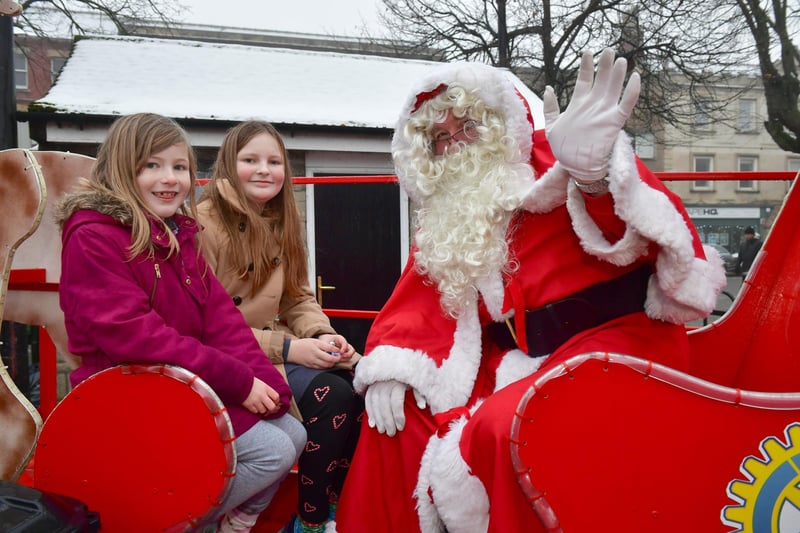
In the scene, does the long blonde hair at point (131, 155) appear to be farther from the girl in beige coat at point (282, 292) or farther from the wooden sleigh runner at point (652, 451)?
the wooden sleigh runner at point (652, 451)

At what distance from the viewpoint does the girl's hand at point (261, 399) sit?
5.64 feet

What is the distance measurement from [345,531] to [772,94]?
11.1 metres

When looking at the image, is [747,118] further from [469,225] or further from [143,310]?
[143,310]

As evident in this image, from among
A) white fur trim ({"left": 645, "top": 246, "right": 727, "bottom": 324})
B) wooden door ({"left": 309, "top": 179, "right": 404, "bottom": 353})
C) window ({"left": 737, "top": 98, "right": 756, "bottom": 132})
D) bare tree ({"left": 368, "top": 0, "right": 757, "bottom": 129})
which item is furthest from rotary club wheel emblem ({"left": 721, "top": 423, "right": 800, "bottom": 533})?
window ({"left": 737, "top": 98, "right": 756, "bottom": 132})

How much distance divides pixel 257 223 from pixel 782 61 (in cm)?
1127

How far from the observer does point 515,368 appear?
1827 mm

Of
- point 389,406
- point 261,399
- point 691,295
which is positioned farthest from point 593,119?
point 261,399

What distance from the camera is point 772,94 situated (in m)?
10.2

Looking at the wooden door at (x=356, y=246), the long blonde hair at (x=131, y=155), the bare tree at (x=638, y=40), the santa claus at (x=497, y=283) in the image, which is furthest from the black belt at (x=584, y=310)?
the bare tree at (x=638, y=40)

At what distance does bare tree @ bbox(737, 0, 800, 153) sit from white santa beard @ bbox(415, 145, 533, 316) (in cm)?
1011

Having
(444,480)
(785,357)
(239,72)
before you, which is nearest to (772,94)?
(239,72)

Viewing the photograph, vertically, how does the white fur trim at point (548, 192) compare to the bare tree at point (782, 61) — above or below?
below

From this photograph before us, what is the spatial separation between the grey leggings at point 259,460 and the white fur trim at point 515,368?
25.4 inches

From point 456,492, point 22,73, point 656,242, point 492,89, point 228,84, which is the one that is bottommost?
point 456,492
